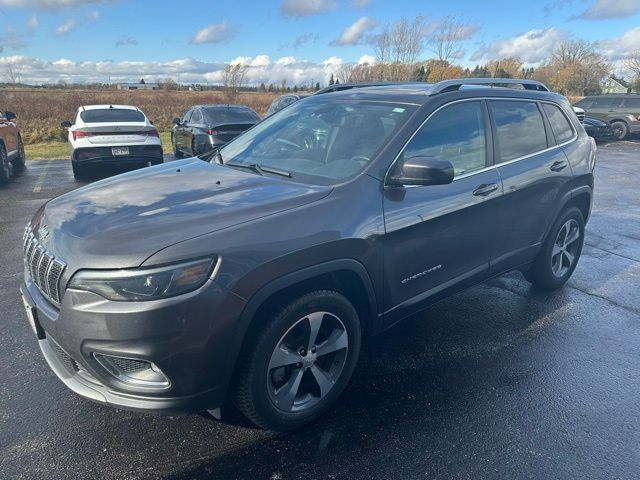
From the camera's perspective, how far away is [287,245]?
2.36 meters

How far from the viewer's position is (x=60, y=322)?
7.38ft

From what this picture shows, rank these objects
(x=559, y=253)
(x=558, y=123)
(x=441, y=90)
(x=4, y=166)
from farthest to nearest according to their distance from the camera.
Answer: (x=4, y=166) < (x=559, y=253) < (x=558, y=123) < (x=441, y=90)

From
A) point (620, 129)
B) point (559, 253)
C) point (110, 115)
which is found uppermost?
point (110, 115)

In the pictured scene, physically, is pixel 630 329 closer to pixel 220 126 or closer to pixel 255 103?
pixel 220 126

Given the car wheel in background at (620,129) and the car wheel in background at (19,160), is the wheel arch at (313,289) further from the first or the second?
the car wheel in background at (620,129)

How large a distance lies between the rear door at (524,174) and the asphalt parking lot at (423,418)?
0.66m

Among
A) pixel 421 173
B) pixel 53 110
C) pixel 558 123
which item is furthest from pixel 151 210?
pixel 53 110

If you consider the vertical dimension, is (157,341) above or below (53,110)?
below

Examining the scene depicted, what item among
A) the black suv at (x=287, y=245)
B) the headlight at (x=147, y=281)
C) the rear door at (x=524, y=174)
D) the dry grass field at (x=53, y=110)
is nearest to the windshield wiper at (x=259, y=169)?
the black suv at (x=287, y=245)

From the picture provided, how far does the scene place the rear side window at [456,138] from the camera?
315 cm

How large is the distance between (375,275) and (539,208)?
2.02m

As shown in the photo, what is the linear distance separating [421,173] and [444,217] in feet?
1.62

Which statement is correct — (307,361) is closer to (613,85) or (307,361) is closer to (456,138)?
(456,138)

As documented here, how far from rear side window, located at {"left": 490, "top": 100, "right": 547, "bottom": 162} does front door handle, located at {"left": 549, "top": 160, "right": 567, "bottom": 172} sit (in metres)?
0.17
